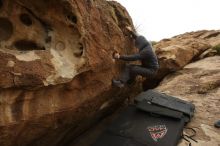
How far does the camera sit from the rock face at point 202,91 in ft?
20.0

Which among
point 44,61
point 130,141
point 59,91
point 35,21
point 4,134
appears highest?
point 35,21

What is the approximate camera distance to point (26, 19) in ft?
16.7

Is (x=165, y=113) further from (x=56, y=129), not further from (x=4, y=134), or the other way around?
(x=4, y=134)

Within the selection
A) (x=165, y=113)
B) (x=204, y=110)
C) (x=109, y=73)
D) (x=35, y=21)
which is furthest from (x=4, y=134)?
(x=204, y=110)

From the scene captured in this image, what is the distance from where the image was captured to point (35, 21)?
205 inches

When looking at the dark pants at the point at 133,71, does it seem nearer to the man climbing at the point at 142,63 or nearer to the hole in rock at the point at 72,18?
the man climbing at the point at 142,63

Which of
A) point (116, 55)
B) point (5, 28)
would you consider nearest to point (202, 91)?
point (116, 55)

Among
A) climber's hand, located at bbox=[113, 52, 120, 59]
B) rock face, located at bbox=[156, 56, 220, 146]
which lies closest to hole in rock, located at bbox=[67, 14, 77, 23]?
climber's hand, located at bbox=[113, 52, 120, 59]

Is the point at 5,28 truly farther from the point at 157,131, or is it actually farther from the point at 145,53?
the point at 157,131

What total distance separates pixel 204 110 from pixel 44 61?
4306mm

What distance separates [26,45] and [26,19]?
450mm

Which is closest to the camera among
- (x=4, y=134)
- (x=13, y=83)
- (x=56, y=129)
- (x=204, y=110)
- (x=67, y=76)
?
(x=13, y=83)

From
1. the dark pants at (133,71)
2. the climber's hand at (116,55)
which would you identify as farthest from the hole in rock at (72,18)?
the dark pants at (133,71)

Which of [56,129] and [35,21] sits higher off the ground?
[35,21]
